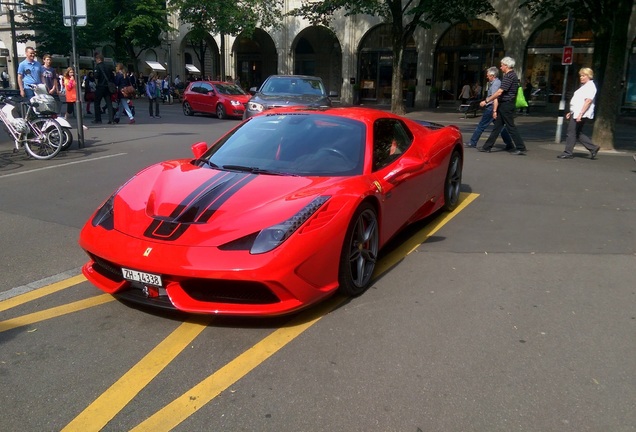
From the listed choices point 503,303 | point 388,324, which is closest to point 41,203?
point 388,324

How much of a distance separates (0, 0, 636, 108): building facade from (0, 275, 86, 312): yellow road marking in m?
24.4

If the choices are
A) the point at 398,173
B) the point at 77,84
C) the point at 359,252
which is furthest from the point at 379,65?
the point at 359,252

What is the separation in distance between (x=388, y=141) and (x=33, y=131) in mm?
7832

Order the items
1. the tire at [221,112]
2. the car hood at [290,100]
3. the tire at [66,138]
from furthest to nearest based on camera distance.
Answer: the tire at [221,112] < the car hood at [290,100] < the tire at [66,138]

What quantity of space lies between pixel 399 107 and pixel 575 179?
53.0ft

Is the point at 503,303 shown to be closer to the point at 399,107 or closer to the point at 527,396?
the point at 527,396

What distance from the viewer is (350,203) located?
3.92 metres

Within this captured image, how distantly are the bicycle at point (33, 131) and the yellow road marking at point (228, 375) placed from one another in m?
8.27

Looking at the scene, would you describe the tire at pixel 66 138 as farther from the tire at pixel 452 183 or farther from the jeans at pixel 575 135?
the jeans at pixel 575 135

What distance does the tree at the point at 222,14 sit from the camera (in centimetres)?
3206

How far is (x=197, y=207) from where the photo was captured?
12.4 feet

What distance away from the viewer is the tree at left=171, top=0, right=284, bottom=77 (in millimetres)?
32062

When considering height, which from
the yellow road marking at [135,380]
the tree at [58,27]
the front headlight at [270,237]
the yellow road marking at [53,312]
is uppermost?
the tree at [58,27]

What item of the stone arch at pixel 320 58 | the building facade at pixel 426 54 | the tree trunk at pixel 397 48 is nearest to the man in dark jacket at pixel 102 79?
the tree trunk at pixel 397 48
